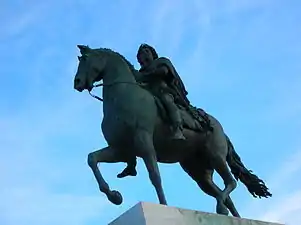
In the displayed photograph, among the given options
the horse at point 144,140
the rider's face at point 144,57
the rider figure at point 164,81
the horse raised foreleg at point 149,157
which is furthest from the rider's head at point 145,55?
the horse raised foreleg at point 149,157

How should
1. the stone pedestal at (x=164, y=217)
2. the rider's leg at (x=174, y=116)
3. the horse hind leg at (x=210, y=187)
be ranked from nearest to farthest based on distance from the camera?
1. the stone pedestal at (x=164, y=217)
2. the rider's leg at (x=174, y=116)
3. the horse hind leg at (x=210, y=187)

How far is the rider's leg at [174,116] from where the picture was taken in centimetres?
789

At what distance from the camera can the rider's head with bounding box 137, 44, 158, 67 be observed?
28.7 ft

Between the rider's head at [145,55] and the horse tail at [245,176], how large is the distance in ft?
4.77

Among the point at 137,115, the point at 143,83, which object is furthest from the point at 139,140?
the point at 143,83

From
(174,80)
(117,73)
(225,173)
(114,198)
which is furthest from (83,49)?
(225,173)

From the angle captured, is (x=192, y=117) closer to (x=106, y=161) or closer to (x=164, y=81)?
(x=164, y=81)

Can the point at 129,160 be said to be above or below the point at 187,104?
below

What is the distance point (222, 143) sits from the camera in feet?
28.3

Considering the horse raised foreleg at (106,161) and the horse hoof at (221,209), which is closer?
the horse raised foreleg at (106,161)

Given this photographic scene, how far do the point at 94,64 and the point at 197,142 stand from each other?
61.1 inches

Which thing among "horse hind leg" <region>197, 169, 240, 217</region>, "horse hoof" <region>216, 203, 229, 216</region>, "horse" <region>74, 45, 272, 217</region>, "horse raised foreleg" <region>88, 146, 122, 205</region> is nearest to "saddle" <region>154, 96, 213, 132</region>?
"horse" <region>74, 45, 272, 217</region>

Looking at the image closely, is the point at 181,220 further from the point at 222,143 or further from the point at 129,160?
the point at 222,143

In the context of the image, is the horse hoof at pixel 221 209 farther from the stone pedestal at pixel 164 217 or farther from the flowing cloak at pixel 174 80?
the flowing cloak at pixel 174 80
